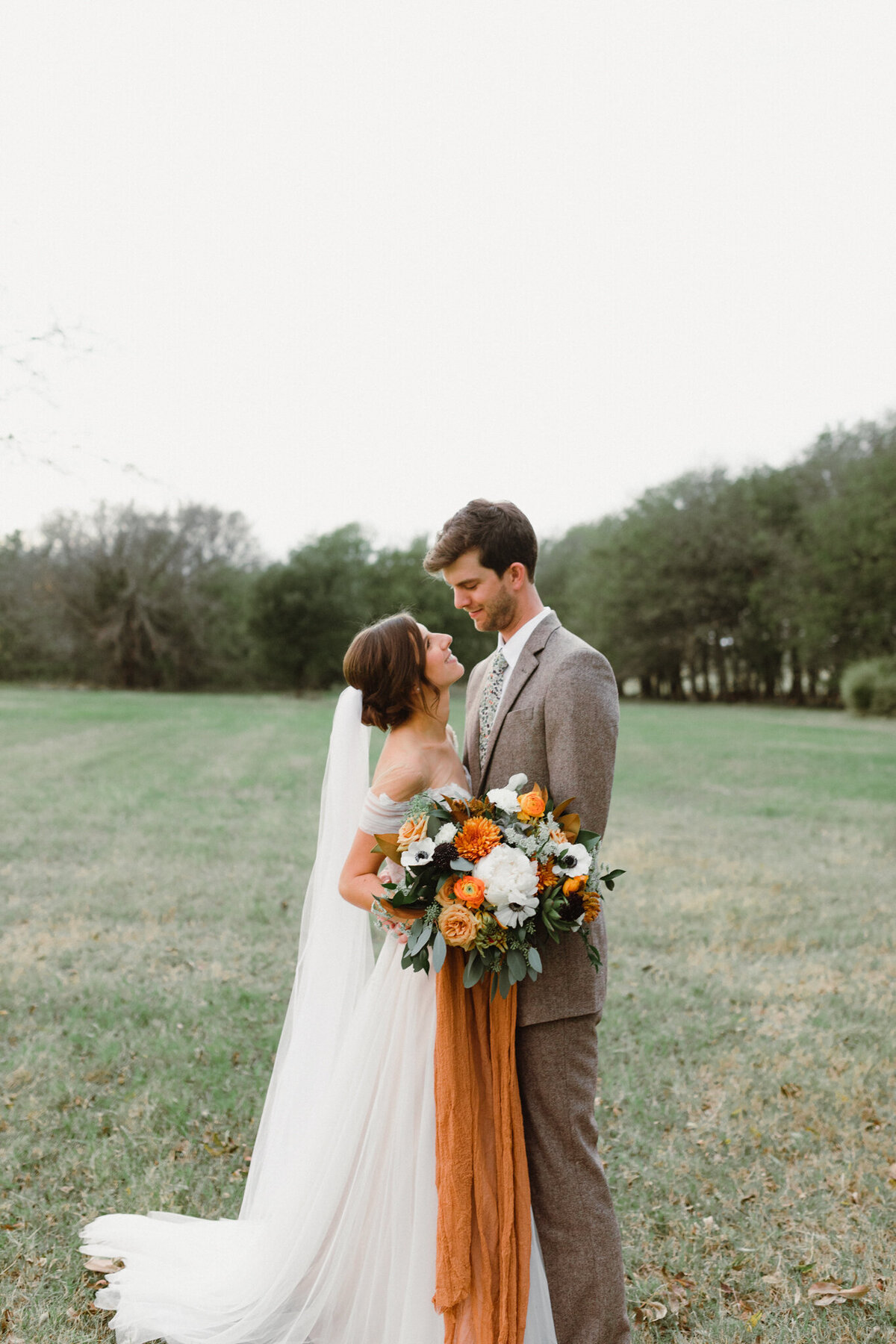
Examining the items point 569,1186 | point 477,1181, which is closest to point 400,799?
point 477,1181

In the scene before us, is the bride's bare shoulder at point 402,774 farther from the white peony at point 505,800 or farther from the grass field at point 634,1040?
the grass field at point 634,1040

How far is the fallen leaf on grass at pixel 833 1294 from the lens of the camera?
3.46 m

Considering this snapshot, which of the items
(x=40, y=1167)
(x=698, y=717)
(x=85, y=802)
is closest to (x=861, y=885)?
(x=40, y=1167)

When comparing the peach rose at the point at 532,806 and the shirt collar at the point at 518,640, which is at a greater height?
the shirt collar at the point at 518,640

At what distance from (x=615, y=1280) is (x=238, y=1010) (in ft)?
12.3

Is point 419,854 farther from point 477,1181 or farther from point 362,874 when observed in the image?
point 477,1181

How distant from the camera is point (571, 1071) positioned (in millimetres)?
2791

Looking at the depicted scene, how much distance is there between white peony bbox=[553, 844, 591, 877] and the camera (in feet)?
8.10

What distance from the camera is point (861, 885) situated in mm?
9172

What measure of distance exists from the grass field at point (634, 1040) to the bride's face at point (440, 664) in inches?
99.9

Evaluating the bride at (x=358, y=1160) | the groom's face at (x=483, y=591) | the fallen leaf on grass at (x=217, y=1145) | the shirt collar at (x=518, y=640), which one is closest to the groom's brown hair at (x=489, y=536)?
the groom's face at (x=483, y=591)

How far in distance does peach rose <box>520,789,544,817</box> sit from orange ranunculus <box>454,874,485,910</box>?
234mm

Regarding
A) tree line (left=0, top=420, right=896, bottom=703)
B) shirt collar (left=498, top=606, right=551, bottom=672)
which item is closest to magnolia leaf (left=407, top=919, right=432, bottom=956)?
shirt collar (left=498, top=606, right=551, bottom=672)

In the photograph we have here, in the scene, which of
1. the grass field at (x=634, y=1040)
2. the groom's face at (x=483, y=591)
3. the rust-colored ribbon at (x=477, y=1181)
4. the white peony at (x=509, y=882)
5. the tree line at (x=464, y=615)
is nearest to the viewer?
the white peony at (x=509, y=882)
